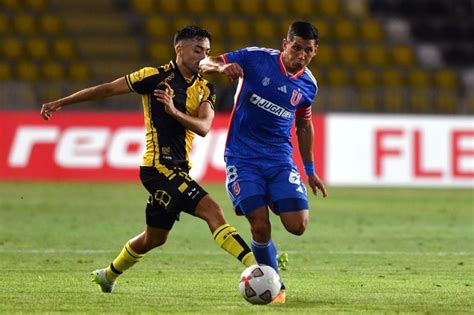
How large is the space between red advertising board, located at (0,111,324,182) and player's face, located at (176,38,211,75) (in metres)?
12.8

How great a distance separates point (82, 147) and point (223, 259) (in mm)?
10530

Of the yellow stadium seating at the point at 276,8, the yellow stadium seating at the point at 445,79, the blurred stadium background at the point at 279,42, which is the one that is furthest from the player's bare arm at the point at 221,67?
the yellow stadium seating at the point at 276,8

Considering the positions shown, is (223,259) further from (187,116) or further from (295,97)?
(187,116)

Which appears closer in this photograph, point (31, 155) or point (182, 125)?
point (182, 125)

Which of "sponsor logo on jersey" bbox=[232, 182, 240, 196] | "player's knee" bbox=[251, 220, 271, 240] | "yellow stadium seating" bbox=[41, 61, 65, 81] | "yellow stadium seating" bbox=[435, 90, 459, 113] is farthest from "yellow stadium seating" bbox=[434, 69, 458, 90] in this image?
"player's knee" bbox=[251, 220, 271, 240]

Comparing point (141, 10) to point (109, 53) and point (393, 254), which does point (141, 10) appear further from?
point (393, 254)

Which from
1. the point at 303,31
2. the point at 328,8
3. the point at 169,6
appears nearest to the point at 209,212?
the point at 303,31

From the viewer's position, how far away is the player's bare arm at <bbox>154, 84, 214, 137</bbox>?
8.30 metres

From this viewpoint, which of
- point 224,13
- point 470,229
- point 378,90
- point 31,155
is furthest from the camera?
point 224,13

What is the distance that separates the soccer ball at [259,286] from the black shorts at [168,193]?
0.79 metres

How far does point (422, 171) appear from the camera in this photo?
22.6 meters

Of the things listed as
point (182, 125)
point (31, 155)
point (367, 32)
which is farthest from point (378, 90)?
point (182, 125)

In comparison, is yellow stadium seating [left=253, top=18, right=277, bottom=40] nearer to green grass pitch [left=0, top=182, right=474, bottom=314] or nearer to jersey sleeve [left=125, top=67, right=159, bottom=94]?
green grass pitch [left=0, top=182, right=474, bottom=314]

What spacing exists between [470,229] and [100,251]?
543 centimetres
